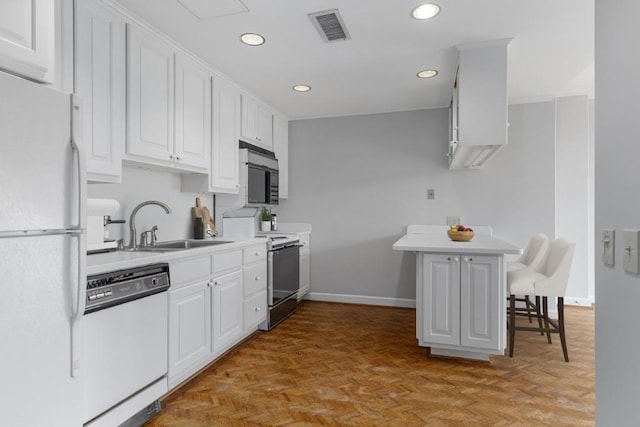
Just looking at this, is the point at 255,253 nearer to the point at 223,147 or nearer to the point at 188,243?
the point at 188,243

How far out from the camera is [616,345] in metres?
0.98

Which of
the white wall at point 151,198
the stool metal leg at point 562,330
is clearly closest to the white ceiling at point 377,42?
the white wall at point 151,198

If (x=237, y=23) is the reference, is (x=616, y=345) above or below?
below

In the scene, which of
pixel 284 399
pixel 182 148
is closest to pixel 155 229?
pixel 182 148

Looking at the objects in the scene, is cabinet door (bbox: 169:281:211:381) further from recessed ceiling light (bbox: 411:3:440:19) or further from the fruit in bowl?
recessed ceiling light (bbox: 411:3:440:19)

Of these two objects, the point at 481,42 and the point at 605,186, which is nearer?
the point at 605,186

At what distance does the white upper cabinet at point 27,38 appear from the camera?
1249 mm

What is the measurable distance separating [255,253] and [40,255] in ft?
6.74

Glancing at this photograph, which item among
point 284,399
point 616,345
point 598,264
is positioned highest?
point 598,264

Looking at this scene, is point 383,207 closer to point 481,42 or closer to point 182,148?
point 481,42

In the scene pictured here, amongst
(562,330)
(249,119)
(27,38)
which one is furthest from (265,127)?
(562,330)

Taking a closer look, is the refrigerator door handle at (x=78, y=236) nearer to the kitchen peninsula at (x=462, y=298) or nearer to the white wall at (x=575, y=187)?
the kitchen peninsula at (x=462, y=298)

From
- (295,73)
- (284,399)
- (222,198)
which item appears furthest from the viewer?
(222,198)

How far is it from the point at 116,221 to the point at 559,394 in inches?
122
